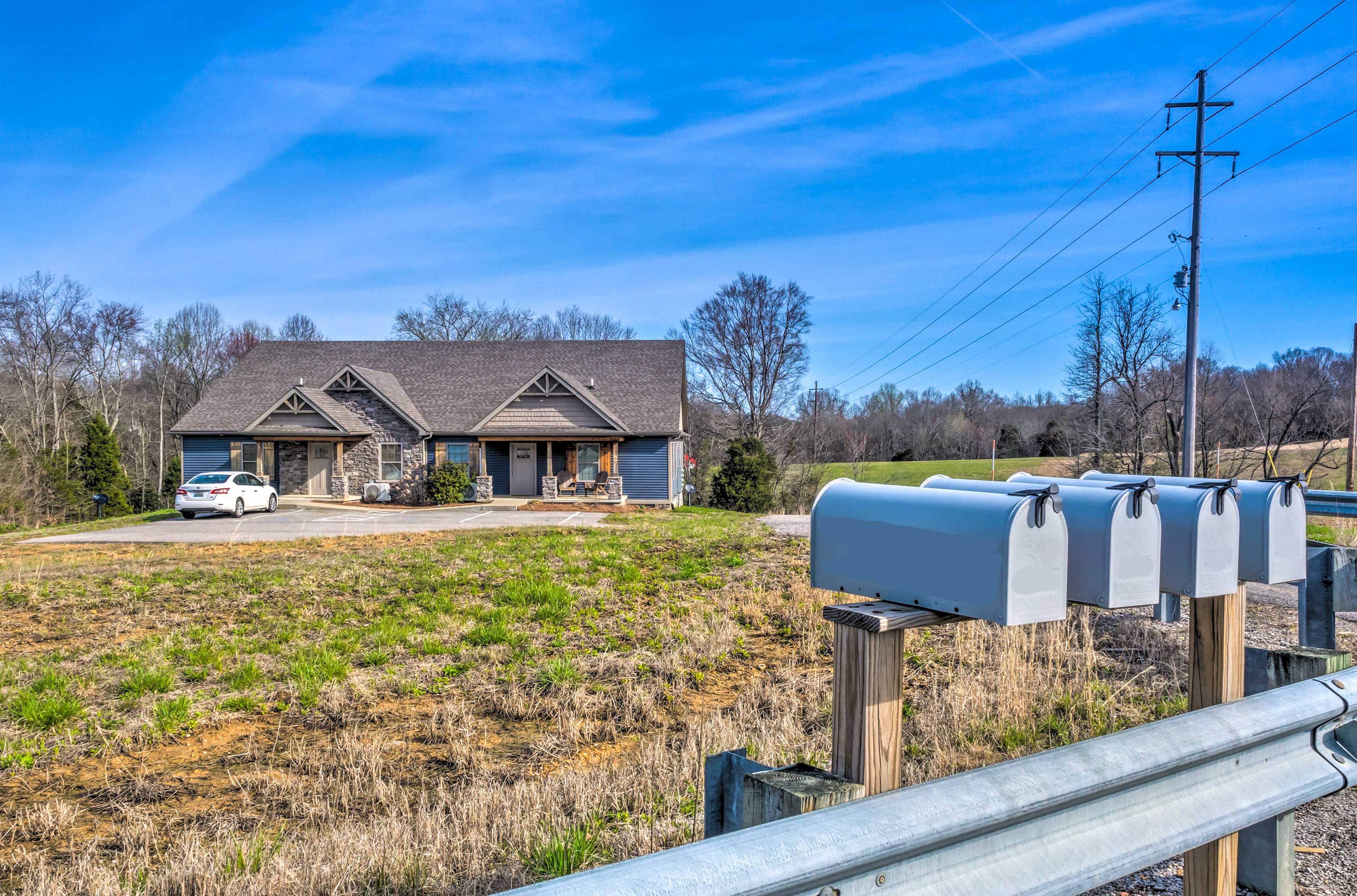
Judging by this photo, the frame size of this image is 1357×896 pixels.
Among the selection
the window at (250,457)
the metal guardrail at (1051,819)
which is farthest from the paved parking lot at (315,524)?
the metal guardrail at (1051,819)

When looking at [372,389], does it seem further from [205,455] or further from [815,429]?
[815,429]

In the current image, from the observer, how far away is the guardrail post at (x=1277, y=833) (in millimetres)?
2553

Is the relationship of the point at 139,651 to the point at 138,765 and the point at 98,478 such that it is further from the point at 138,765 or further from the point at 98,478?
the point at 98,478

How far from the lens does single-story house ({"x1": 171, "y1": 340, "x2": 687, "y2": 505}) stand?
2911 centimetres

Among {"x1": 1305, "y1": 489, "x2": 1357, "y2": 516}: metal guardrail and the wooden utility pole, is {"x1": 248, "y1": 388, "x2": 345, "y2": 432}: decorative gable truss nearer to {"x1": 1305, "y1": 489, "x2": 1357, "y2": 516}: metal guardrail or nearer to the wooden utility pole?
{"x1": 1305, "y1": 489, "x2": 1357, "y2": 516}: metal guardrail

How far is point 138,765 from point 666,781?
3.52 metres

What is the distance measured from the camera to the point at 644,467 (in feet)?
98.5

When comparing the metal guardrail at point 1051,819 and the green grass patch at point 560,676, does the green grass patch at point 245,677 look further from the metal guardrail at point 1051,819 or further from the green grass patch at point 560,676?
the metal guardrail at point 1051,819

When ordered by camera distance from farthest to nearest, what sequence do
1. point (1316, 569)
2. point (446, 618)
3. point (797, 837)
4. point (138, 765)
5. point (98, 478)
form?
point (98, 478), point (446, 618), point (138, 765), point (1316, 569), point (797, 837)

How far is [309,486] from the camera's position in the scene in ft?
97.7

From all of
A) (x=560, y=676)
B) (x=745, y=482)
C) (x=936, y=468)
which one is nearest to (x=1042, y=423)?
(x=936, y=468)

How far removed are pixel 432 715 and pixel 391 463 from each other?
25.6m

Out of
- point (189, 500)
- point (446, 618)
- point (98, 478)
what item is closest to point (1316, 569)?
point (446, 618)

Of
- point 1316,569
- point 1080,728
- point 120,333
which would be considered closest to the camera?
point 1316,569
